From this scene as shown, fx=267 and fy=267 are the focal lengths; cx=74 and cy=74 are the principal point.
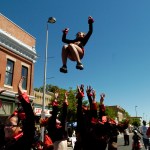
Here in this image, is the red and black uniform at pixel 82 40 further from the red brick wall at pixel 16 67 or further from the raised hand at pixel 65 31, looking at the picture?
the red brick wall at pixel 16 67

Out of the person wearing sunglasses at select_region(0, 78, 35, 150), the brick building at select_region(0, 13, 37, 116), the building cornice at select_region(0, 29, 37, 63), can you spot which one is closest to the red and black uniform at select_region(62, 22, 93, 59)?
the person wearing sunglasses at select_region(0, 78, 35, 150)

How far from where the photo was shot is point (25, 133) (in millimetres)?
3420

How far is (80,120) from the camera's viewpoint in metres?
4.52

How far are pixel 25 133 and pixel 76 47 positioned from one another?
6.34ft

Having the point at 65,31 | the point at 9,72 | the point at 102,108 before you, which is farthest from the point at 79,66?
the point at 9,72

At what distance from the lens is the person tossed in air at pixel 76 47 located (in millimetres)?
4661

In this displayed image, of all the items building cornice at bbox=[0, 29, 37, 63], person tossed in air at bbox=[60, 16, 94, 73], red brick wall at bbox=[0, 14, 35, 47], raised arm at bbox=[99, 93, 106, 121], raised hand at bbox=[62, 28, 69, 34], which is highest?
red brick wall at bbox=[0, 14, 35, 47]

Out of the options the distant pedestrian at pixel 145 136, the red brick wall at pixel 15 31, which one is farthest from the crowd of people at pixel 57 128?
the red brick wall at pixel 15 31

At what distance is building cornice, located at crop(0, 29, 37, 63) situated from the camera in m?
18.1

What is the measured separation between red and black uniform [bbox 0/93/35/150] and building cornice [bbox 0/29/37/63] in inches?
597

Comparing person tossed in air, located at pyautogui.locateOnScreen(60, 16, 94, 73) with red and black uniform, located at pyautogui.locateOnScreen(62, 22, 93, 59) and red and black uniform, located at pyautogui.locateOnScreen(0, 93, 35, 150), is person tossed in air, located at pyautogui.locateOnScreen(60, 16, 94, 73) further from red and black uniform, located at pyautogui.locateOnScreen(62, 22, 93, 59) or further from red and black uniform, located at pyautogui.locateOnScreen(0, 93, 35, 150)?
red and black uniform, located at pyautogui.locateOnScreen(0, 93, 35, 150)

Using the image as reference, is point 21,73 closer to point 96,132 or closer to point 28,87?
point 28,87

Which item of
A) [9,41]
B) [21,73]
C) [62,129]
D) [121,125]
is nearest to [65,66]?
[62,129]

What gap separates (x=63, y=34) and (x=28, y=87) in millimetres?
16700
